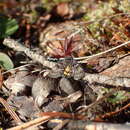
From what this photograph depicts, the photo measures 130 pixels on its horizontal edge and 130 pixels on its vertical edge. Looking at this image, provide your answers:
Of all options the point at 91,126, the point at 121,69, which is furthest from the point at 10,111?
the point at 121,69

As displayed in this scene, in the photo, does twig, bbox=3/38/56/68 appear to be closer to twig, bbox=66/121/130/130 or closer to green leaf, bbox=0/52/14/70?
green leaf, bbox=0/52/14/70

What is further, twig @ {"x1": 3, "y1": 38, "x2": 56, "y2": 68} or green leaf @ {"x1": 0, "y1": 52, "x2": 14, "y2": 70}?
green leaf @ {"x1": 0, "y1": 52, "x2": 14, "y2": 70}

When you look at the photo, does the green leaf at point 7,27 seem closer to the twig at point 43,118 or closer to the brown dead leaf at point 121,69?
the brown dead leaf at point 121,69

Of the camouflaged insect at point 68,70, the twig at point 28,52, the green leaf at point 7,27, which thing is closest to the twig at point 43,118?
the camouflaged insect at point 68,70

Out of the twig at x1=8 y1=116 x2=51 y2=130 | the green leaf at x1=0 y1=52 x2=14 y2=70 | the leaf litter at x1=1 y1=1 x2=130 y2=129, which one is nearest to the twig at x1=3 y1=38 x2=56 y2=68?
the leaf litter at x1=1 y1=1 x2=130 y2=129

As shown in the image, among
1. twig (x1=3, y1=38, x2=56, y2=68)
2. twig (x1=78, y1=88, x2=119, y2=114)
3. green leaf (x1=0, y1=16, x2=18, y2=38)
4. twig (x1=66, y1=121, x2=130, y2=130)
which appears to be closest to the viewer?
twig (x1=66, y1=121, x2=130, y2=130)

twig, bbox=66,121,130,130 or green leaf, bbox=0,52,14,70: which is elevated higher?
green leaf, bbox=0,52,14,70
